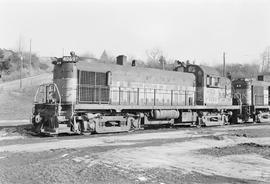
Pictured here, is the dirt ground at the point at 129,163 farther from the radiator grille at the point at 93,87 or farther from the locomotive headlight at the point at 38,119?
the radiator grille at the point at 93,87

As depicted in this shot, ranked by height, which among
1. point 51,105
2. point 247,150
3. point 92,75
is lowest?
point 247,150

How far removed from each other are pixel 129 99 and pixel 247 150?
26.6ft

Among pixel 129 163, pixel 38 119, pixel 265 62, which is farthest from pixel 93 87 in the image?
pixel 265 62

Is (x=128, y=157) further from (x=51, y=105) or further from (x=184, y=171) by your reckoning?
(x=51, y=105)

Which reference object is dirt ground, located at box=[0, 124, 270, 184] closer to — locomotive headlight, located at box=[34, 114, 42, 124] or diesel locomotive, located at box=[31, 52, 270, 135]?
locomotive headlight, located at box=[34, 114, 42, 124]

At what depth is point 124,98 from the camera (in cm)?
1756

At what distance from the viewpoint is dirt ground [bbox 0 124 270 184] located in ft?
21.9

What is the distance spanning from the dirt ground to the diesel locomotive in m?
2.77

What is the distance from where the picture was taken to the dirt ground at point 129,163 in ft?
21.9

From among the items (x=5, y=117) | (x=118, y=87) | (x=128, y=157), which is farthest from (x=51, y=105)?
(x=5, y=117)

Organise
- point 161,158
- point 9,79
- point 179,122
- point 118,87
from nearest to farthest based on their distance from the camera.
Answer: point 161,158, point 118,87, point 179,122, point 9,79

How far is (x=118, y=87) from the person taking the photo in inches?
678

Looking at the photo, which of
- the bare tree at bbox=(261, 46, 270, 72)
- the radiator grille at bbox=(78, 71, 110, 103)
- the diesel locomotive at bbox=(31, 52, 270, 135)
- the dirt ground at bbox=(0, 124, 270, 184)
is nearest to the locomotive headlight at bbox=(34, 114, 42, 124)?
the diesel locomotive at bbox=(31, 52, 270, 135)

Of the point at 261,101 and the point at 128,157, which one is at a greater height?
the point at 261,101
